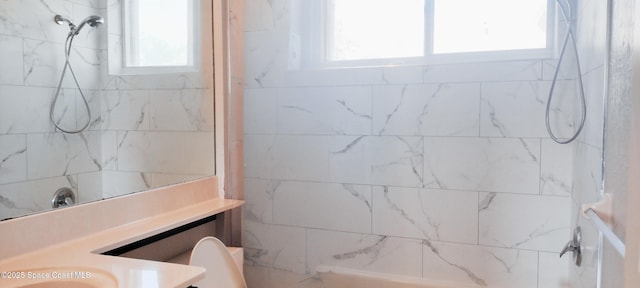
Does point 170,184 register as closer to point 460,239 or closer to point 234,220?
point 234,220

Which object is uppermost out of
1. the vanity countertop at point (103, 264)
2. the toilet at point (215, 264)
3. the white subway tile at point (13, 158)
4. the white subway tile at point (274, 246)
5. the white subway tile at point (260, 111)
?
the white subway tile at point (260, 111)

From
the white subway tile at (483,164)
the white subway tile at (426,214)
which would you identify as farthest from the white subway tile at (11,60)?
the white subway tile at (483,164)

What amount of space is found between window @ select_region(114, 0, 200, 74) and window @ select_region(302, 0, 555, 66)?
0.68 m

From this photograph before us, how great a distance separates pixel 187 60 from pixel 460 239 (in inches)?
65.8

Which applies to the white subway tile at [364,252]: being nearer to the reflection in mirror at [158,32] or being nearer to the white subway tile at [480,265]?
the white subway tile at [480,265]

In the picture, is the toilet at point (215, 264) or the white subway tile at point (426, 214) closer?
Answer: the toilet at point (215, 264)

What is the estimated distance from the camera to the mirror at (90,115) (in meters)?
1.51

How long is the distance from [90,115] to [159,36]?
1.76 ft

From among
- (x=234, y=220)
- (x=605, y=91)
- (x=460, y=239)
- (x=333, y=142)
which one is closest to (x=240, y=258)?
(x=234, y=220)

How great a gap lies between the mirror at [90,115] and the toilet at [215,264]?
1.31ft

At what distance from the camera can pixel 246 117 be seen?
2.49 m

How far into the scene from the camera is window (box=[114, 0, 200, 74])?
1938 mm

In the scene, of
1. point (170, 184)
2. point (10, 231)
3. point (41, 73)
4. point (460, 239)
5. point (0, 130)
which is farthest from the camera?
point (460, 239)

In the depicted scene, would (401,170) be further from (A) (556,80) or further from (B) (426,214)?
(A) (556,80)
